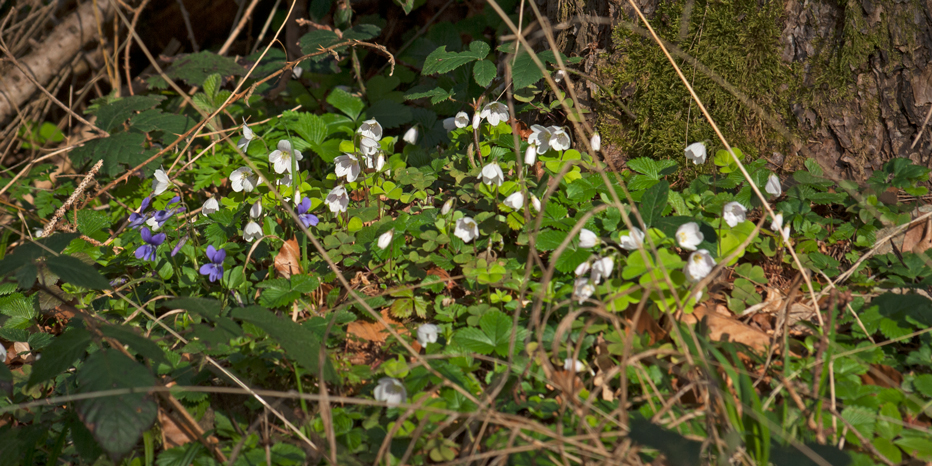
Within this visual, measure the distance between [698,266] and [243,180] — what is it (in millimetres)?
2102

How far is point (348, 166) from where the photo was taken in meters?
2.46

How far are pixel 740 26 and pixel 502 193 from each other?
1313 mm

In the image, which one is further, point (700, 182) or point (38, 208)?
point (38, 208)

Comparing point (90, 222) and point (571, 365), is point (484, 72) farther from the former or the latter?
point (90, 222)

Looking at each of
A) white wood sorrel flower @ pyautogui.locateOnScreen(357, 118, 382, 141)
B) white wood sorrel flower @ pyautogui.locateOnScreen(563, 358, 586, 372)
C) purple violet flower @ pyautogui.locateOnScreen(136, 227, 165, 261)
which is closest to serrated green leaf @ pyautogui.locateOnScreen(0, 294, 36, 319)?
purple violet flower @ pyautogui.locateOnScreen(136, 227, 165, 261)

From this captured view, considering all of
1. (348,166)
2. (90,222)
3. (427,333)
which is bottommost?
(90,222)

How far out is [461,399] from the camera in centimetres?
155

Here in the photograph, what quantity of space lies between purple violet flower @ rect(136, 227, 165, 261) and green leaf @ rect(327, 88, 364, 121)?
1.21 meters

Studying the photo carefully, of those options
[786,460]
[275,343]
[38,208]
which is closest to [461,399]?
[275,343]

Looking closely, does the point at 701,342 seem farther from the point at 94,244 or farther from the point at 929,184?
the point at 94,244

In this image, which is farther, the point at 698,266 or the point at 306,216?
the point at 306,216

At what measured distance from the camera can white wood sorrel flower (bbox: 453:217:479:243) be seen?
2.02m

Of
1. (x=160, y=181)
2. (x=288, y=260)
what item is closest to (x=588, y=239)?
(x=288, y=260)

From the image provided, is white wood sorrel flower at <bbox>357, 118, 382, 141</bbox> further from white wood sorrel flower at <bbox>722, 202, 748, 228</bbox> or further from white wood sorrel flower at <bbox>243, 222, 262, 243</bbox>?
white wood sorrel flower at <bbox>722, 202, 748, 228</bbox>
